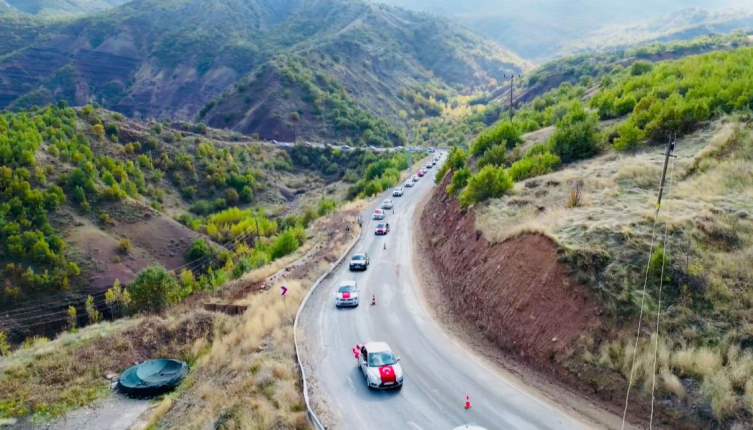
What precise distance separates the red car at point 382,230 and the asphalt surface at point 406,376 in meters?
13.4

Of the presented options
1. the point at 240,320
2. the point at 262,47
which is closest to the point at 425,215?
the point at 240,320

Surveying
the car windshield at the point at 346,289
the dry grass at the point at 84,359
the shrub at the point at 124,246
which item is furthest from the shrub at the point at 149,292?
the shrub at the point at 124,246

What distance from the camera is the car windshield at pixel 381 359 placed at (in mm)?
16562

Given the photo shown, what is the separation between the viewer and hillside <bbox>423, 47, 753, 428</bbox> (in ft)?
43.2

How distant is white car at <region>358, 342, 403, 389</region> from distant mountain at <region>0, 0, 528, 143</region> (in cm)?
9448

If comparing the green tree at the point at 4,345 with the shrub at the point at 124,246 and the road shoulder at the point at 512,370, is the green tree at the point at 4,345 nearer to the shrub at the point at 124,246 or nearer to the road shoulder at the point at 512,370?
the shrub at the point at 124,246

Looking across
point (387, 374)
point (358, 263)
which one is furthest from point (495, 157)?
point (387, 374)

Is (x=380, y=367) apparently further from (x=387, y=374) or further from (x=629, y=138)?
(x=629, y=138)

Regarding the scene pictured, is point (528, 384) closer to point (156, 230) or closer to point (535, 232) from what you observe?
point (535, 232)

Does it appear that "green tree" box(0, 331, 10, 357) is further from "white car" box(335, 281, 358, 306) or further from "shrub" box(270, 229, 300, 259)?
"white car" box(335, 281, 358, 306)

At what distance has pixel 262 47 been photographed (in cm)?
18125

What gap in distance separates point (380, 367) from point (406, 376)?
117 centimetres

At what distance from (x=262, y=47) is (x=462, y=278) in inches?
6952

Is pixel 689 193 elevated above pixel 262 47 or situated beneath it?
situated beneath
